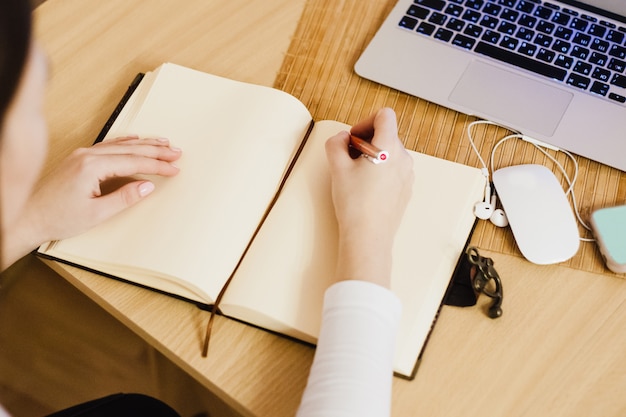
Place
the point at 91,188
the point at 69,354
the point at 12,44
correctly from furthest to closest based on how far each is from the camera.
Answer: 1. the point at 69,354
2. the point at 91,188
3. the point at 12,44

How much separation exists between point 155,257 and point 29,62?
0.91 ft

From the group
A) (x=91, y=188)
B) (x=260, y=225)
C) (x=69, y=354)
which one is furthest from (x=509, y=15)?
(x=69, y=354)

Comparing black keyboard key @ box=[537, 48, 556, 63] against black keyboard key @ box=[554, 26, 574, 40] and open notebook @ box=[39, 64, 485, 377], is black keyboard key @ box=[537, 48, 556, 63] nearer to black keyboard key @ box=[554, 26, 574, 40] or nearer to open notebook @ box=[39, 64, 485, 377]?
black keyboard key @ box=[554, 26, 574, 40]

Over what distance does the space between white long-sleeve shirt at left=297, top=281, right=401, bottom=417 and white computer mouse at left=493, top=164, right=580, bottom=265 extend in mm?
185

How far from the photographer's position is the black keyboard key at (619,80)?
2.45ft

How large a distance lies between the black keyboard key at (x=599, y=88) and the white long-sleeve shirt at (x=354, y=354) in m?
0.41

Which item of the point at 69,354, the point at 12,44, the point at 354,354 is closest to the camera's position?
the point at 12,44

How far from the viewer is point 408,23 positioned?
820 mm

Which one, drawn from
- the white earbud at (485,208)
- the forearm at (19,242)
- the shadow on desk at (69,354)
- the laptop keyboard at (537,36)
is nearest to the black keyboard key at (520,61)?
the laptop keyboard at (537,36)

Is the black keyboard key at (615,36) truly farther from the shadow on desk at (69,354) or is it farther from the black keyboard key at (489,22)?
the shadow on desk at (69,354)

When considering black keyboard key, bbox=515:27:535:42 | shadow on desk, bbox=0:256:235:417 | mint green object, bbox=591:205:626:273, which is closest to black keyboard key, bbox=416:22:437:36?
black keyboard key, bbox=515:27:535:42

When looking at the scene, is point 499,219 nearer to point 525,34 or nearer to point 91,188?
point 525,34

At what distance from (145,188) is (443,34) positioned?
455 millimetres

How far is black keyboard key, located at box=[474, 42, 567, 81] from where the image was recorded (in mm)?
765
